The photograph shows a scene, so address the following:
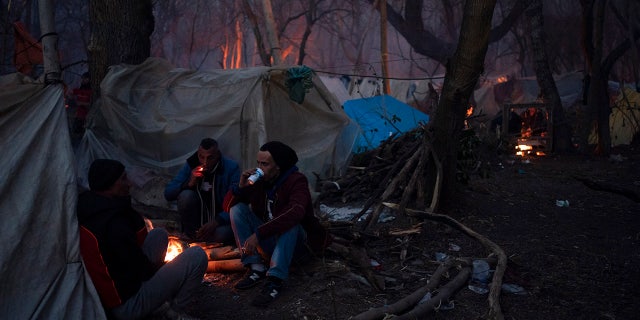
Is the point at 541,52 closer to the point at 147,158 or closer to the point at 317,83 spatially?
the point at 317,83

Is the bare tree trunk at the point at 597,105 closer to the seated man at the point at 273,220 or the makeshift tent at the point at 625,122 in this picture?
the makeshift tent at the point at 625,122

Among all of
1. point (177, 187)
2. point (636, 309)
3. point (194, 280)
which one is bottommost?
point (636, 309)

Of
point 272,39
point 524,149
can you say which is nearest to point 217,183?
point 272,39

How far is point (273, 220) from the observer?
3.89 metres

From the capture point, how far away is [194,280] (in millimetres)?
3463

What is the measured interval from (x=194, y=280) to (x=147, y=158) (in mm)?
3950

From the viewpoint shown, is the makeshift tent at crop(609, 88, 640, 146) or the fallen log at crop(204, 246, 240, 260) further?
the makeshift tent at crop(609, 88, 640, 146)

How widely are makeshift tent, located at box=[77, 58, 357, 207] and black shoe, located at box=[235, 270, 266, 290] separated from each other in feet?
8.42

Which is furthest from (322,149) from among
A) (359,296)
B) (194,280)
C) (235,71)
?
(194,280)

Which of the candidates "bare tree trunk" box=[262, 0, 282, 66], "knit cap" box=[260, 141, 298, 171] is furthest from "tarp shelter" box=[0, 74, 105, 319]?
"bare tree trunk" box=[262, 0, 282, 66]

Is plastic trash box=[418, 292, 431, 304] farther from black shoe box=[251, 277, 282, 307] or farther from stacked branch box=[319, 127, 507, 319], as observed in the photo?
black shoe box=[251, 277, 282, 307]

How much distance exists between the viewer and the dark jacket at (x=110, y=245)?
2967 millimetres

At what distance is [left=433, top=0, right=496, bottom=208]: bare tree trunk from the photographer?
5.61 m

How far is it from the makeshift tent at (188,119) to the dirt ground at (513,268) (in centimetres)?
205
